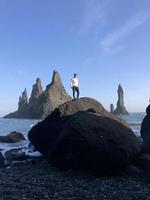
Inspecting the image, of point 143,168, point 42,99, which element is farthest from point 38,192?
point 42,99

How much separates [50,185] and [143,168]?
22.6 feet

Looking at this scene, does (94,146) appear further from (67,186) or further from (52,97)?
A: (52,97)

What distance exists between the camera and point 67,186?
19.9 m

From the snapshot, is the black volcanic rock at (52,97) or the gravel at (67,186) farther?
the black volcanic rock at (52,97)

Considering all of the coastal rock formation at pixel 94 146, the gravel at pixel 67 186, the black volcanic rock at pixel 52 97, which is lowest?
the gravel at pixel 67 186

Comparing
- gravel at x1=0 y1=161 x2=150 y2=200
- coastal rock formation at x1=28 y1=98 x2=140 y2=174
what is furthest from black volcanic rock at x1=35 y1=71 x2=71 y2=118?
gravel at x1=0 y1=161 x2=150 y2=200

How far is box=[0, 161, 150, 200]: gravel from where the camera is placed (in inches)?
696

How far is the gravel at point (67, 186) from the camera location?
58.0 feet

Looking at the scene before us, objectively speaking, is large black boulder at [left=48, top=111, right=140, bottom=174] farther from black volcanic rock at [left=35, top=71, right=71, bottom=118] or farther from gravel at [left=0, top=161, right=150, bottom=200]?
black volcanic rock at [left=35, top=71, right=71, bottom=118]

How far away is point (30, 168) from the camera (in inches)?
1054

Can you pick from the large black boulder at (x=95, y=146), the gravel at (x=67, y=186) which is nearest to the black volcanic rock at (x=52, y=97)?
the large black boulder at (x=95, y=146)

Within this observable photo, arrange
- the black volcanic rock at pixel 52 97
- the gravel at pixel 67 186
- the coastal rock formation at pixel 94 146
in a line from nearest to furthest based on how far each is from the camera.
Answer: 1. the gravel at pixel 67 186
2. the coastal rock formation at pixel 94 146
3. the black volcanic rock at pixel 52 97

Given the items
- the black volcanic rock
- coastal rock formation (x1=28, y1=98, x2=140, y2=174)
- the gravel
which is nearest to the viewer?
the gravel

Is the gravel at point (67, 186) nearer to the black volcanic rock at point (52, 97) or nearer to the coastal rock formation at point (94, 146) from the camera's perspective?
the coastal rock formation at point (94, 146)
